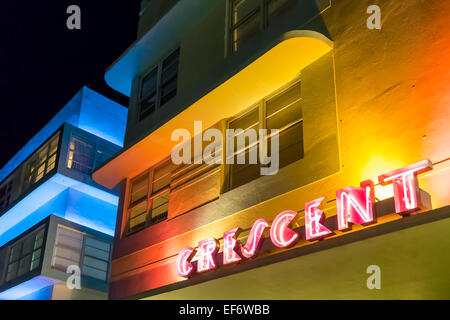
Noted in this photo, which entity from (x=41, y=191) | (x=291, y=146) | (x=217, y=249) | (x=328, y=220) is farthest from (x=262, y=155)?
(x=41, y=191)

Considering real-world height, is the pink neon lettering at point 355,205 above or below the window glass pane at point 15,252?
below

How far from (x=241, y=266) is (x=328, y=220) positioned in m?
1.82

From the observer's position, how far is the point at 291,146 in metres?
11.1

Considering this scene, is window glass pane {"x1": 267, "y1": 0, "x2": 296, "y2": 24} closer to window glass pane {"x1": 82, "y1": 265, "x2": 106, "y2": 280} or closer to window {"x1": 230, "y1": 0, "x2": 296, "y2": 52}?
window {"x1": 230, "y1": 0, "x2": 296, "y2": 52}

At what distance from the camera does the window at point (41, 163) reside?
22.1 m

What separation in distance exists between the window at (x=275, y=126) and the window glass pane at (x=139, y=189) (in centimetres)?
345

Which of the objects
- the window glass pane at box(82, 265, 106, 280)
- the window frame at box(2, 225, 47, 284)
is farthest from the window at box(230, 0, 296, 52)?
the window glass pane at box(82, 265, 106, 280)

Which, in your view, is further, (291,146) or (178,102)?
(178,102)

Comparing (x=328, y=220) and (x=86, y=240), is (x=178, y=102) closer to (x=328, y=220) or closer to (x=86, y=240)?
(x=328, y=220)

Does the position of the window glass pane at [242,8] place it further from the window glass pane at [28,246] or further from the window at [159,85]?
the window glass pane at [28,246]

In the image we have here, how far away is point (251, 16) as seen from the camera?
13.2m

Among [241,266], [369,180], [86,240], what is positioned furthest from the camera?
[86,240]

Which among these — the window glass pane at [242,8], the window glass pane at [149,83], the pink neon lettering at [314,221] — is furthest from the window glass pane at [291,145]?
the window glass pane at [149,83]
